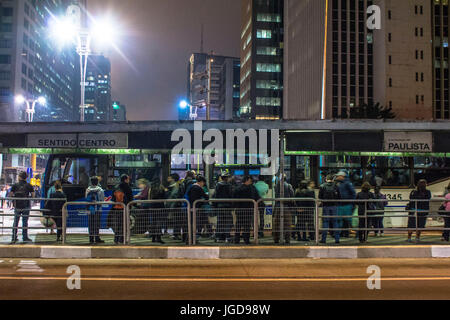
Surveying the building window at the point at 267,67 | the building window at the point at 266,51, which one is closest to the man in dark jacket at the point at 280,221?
the building window at the point at 267,67

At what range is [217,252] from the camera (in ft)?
32.9

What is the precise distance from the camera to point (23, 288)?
6.93m

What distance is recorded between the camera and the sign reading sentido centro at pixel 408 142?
1341 cm

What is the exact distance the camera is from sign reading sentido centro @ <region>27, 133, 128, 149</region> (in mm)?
13578

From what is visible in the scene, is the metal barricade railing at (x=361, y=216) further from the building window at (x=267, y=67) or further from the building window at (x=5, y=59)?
the building window at (x=267, y=67)

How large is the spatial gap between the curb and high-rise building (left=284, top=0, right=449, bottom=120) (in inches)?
2978

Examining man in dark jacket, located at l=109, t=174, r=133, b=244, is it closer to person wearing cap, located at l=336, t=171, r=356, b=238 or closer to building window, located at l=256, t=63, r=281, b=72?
person wearing cap, located at l=336, t=171, r=356, b=238

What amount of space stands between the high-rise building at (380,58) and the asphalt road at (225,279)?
77.4 metres

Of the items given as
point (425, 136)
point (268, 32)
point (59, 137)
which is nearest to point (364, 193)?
point (425, 136)

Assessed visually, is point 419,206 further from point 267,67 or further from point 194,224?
point 267,67

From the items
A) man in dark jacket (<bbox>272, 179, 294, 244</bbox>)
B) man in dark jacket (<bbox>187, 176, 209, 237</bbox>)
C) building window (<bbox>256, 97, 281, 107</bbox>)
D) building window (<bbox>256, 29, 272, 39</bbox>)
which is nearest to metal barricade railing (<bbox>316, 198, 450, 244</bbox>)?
man in dark jacket (<bbox>272, 179, 294, 244</bbox>)

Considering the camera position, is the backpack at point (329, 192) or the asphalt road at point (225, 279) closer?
the asphalt road at point (225, 279)

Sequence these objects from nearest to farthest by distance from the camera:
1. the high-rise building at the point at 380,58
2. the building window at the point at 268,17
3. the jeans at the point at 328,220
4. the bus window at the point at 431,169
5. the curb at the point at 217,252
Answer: the curb at the point at 217,252, the jeans at the point at 328,220, the bus window at the point at 431,169, the high-rise building at the point at 380,58, the building window at the point at 268,17

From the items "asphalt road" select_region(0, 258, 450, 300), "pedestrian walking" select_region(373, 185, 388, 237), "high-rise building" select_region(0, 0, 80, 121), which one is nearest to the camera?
"asphalt road" select_region(0, 258, 450, 300)
